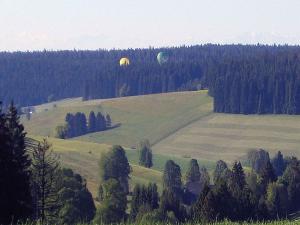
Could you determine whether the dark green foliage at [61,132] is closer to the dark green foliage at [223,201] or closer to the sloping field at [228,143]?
the sloping field at [228,143]

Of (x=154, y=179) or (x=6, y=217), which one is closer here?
(x=6, y=217)

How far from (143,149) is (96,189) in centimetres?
4852

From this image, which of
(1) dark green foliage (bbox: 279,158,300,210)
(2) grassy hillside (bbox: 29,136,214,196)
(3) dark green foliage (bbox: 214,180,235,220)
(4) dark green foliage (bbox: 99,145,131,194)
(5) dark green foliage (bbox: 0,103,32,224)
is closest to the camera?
(5) dark green foliage (bbox: 0,103,32,224)

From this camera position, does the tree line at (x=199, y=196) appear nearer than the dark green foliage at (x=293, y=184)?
Yes

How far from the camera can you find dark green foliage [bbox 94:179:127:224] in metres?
80.2

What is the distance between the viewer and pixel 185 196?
388 ft

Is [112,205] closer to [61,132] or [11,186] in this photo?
[11,186]

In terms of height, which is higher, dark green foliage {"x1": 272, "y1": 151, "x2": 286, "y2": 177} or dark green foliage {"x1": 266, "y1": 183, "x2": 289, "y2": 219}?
dark green foliage {"x1": 266, "y1": 183, "x2": 289, "y2": 219}

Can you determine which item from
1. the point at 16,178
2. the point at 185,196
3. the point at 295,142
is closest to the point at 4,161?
the point at 16,178

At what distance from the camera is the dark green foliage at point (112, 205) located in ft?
263

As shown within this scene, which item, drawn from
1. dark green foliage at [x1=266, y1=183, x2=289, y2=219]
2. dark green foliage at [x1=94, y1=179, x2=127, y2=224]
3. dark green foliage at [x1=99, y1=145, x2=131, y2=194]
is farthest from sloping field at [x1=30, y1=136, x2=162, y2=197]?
dark green foliage at [x1=266, y1=183, x2=289, y2=219]

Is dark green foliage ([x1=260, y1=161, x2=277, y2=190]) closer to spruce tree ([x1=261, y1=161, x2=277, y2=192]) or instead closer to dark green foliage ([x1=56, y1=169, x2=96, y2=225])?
spruce tree ([x1=261, y1=161, x2=277, y2=192])

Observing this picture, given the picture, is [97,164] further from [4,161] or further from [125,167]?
[4,161]

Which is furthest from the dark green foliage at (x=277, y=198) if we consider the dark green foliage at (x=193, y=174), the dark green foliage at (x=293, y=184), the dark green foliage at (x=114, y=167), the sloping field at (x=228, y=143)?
the sloping field at (x=228, y=143)
